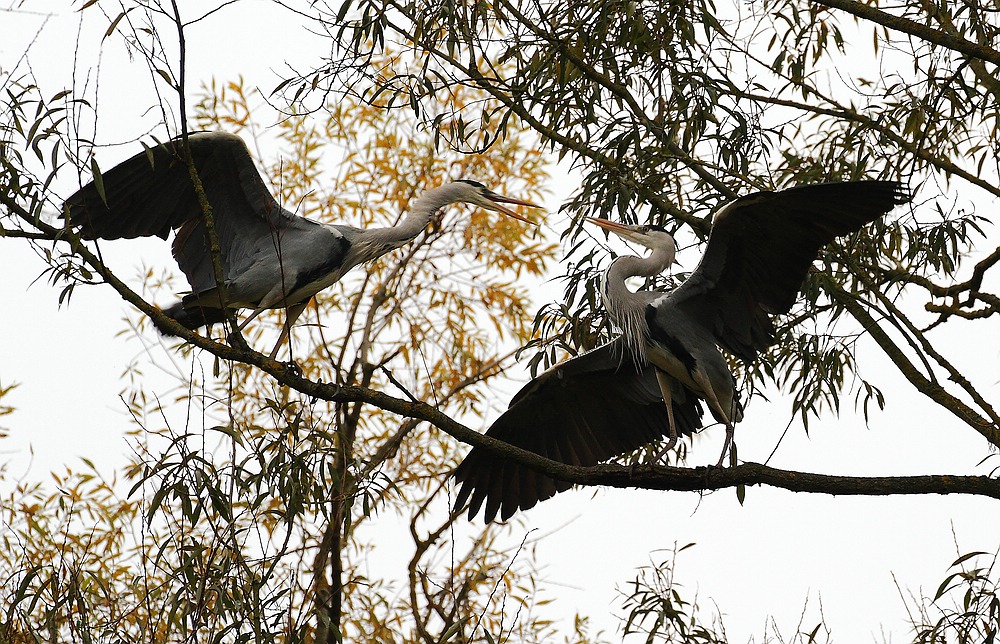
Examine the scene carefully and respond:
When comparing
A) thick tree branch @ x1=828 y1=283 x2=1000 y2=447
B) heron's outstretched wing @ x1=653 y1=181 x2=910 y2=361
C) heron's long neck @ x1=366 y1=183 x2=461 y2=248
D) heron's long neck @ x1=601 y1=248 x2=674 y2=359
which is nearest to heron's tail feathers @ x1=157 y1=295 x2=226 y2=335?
heron's long neck @ x1=366 y1=183 x2=461 y2=248

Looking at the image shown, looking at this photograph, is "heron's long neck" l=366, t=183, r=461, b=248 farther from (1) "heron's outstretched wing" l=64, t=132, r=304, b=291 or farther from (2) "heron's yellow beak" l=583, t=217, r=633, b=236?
(2) "heron's yellow beak" l=583, t=217, r=633, b=236

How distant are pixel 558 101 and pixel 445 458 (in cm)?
258

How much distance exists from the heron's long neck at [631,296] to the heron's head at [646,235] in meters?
0.02

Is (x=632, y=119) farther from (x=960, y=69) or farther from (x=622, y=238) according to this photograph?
(x=960, y=69)

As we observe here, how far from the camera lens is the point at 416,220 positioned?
4.42 m

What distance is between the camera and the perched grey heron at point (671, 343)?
140 inches

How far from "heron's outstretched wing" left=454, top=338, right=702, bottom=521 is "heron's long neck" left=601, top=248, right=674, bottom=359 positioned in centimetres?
22

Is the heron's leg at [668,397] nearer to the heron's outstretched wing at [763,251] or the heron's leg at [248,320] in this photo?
the heron's outstretched wing at [763,251]

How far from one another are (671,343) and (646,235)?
1.53 ft

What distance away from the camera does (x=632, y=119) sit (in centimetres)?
430

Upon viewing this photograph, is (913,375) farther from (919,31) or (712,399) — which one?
(919,31)

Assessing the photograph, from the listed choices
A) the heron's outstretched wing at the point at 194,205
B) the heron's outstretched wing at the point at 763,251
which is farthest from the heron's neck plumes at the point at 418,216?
the heron's outstretched wing at the point at 763,251

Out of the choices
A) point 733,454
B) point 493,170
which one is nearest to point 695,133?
point 733,454

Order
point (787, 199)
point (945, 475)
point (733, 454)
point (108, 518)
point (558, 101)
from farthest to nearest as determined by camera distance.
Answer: point (108, 518), point (558, 101), point (733, 454), point (787, 199), point (945, 475)
